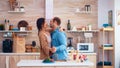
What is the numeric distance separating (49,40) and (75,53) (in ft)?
1.86

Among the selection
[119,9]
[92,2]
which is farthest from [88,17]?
[119,9]

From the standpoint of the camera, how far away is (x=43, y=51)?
499 cm

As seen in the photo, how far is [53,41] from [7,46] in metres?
3.00

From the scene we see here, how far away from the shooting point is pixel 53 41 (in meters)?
5.03

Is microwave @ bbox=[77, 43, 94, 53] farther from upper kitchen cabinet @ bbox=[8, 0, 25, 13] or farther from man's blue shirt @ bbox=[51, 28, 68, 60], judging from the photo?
Result: man's blue shirt @ bbox=[51, 28, 68, 60]

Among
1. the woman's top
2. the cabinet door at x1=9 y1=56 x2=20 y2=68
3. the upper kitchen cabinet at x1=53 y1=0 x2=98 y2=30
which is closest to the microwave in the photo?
the upper kitchen cabinet at x1=53 y1=0 x2=98 y2=30

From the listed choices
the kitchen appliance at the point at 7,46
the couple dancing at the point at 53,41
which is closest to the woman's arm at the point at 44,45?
the couple dancing at the point at 53,41

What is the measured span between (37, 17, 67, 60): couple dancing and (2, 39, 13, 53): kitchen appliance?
109 inches

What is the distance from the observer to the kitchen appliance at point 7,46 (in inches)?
301

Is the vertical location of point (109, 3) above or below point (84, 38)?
above

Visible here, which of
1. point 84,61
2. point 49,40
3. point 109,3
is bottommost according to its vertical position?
point 84,61

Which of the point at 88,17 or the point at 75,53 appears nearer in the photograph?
the point at 75,53

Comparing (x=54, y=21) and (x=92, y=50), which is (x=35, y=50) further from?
(x=54, y=21)

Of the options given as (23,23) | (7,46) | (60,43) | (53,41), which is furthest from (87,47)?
(60,43)
